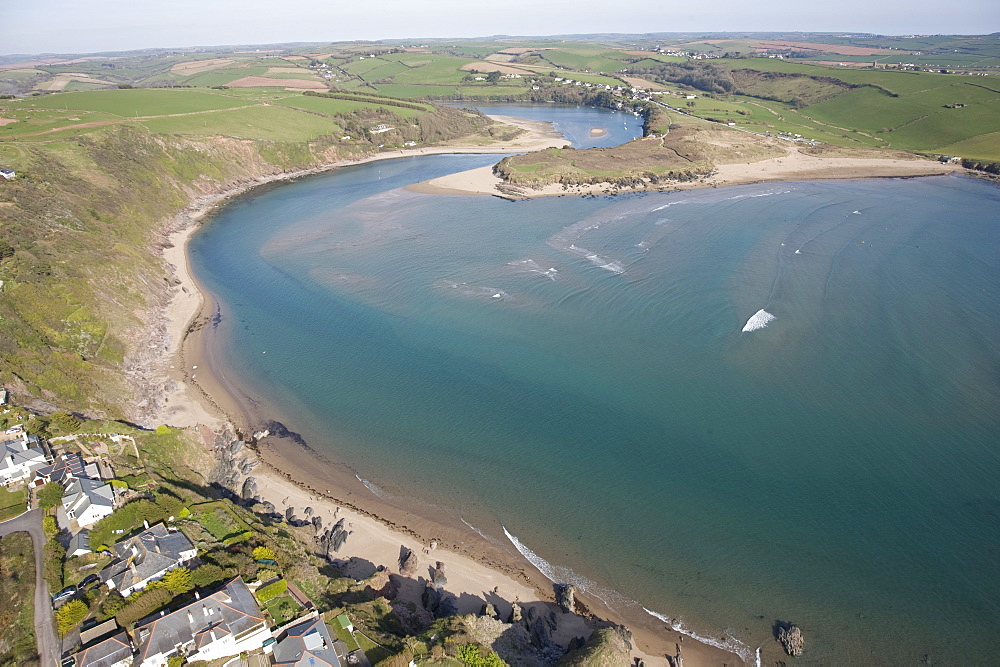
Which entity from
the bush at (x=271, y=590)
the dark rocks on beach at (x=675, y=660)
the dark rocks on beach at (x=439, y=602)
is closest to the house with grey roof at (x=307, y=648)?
the bush at (x=271, y=590)

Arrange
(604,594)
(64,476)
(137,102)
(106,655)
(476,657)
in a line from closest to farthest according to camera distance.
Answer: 1. (106,655)
2. (476,657)
3. (64,476)
4. (604,594)
5. (137,102)

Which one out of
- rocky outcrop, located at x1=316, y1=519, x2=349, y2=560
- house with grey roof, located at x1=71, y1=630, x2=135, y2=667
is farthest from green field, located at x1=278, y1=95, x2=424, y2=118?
Answer: house with grey roof, located at x1=71, y1=630, x2=135, y2=667

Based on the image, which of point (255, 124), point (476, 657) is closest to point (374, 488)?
point (476, 657)

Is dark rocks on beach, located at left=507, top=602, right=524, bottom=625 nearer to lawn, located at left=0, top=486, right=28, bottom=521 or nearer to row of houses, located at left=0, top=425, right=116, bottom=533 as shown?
row of houses, located at left=0, top=425, right=116, bottom=533

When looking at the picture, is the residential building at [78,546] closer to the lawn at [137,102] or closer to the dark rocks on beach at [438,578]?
the dark rocks on beach at [438,578]

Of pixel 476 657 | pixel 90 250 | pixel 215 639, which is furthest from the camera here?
pixel 90 250

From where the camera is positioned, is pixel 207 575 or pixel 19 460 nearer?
pixel 207 575

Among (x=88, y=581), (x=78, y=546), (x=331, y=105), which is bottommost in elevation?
(x=88, y=581)

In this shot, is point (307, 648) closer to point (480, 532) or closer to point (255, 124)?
point (480, 532)

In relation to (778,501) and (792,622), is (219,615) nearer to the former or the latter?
(792,622)
